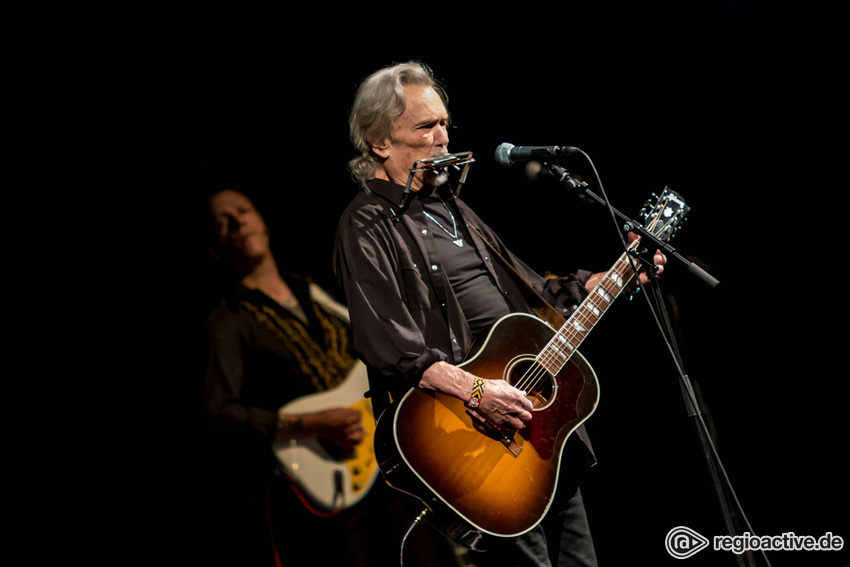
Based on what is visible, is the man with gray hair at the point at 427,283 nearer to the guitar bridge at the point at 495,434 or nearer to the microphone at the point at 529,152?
the guitar bridge at the point at 495,434

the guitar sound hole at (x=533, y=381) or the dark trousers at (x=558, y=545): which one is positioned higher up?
the guitar sound hole at (x=533, y=381)

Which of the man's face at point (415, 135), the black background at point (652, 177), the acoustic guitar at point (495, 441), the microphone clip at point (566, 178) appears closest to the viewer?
the acoustic guitar at point (495, 441)

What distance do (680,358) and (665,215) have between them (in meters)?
0.56

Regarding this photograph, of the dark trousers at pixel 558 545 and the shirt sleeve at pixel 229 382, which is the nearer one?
the dark trousers at pixel 558 545

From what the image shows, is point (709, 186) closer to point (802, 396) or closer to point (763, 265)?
point (763, 265)

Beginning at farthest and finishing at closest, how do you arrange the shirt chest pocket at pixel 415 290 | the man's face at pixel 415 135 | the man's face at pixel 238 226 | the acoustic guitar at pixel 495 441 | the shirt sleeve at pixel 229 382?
the man's face at pixel 238 226 < the shirt sleeve at pixel 229 382 < the man's face at pixel 415 135 < the shirt chest pocket at pixel 415 290 < the acoustic guitar at pixel 495 441

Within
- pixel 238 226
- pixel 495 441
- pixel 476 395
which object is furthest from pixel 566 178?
pixel 238 226

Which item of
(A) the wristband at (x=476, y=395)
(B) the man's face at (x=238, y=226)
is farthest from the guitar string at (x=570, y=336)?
(B) the man's face at (x=238, y=226)

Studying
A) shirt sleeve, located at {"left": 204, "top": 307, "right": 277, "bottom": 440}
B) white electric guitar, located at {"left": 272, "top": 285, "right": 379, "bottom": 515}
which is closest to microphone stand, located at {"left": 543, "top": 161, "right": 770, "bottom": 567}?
white electric guitar, located at {"left": 272, "top": 285, "right": 379, "bottom": 515}

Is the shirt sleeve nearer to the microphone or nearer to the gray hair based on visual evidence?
the gray hair

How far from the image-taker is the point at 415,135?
2.45 metres

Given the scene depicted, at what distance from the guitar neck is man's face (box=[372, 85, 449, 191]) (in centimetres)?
71

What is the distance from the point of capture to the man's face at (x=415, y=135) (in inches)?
96.3

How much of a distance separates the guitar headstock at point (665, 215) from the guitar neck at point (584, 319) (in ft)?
0.28
